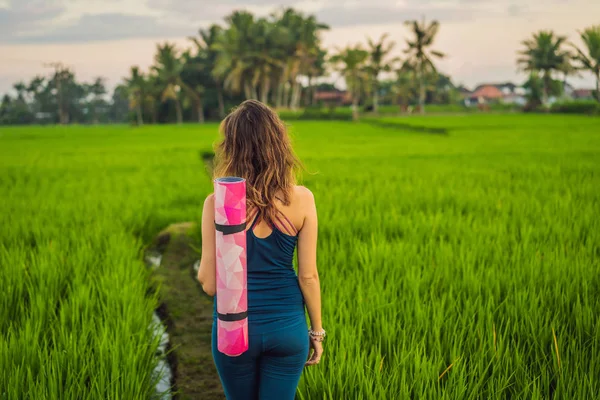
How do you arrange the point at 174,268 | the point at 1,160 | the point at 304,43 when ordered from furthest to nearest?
the point at 304,43, the point at 1,160, the point at 174,268

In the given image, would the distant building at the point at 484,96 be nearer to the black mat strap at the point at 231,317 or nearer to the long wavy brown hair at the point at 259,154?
the long wavy brown hair at the point at 259,154

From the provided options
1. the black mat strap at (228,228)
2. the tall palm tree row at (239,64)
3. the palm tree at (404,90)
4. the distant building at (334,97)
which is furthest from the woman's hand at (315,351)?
the distant building at (334,97)

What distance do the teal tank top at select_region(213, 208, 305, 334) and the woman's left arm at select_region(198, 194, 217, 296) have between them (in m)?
0.09

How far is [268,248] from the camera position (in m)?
1.35

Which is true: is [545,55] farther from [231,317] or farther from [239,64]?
[231,317]

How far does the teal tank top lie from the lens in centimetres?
134

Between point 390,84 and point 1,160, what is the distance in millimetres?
54944

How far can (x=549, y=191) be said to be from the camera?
596 cm

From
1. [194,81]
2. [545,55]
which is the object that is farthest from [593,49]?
[194,81]

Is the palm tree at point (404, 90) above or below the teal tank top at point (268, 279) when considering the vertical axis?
above

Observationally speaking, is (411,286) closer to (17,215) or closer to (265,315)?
(265,315)

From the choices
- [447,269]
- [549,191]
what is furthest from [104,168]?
[447,269]

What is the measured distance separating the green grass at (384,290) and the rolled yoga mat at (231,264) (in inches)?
23.7

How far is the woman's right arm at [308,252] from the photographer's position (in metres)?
1.38
